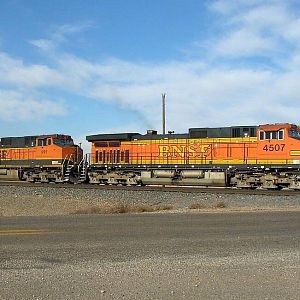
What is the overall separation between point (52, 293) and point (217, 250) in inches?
134

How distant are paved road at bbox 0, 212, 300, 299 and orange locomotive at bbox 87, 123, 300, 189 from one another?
15.4 m

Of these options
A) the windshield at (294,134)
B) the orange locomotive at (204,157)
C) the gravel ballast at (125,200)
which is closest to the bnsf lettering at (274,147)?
the orange locomotive at (204,157)

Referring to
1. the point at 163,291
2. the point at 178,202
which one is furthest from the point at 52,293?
the point at 178,202

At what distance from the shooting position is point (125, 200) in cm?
2133

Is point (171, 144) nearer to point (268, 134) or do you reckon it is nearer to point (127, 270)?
point (268, 134)

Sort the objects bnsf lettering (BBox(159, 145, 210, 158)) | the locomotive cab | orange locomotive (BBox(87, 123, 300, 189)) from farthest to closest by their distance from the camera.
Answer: the locomotive cab, bnsf lettering (BBox(159, 145, 210, 158)), orange locomotive (BBox(87, 123, 300, 189))

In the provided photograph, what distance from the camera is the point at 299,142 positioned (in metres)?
25.8

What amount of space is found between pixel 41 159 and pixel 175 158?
1149 cm

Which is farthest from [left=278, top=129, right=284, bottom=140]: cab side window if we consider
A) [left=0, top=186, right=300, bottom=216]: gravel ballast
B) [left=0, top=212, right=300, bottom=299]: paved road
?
[left=0, top=212, right=300, bottom=299]: paved road

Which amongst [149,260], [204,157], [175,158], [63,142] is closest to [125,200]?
[204,157]

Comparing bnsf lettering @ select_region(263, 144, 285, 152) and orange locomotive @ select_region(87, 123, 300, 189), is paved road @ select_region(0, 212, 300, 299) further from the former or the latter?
bnsf lettering @ select_region(263, 144, 285, 152)

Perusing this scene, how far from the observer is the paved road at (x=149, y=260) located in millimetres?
5449

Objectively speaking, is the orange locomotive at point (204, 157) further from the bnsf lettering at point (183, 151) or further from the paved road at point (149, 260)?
the paved road at point (149, 260)

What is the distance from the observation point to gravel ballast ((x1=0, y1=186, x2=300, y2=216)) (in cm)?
1741
